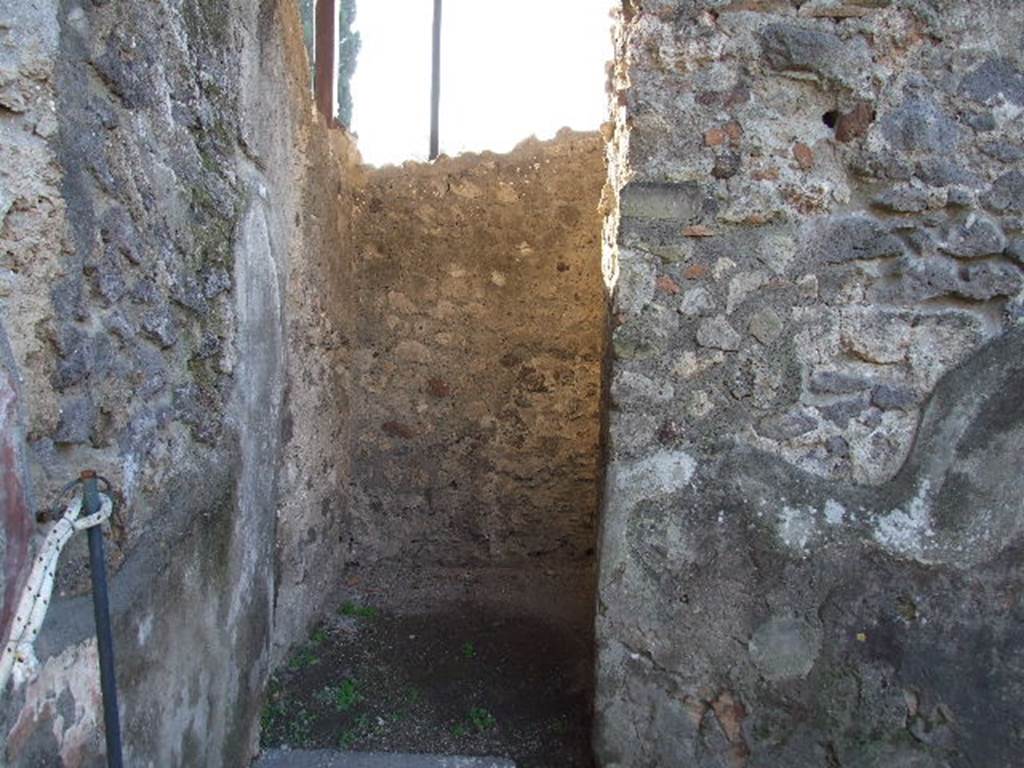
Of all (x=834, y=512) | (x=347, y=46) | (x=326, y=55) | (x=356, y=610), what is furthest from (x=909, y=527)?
(x=347, y=46)

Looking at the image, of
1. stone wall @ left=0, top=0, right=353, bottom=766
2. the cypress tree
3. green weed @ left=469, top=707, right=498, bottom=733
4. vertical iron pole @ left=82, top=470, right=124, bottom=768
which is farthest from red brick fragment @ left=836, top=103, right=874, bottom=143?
the cypress tree

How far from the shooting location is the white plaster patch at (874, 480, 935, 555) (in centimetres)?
202

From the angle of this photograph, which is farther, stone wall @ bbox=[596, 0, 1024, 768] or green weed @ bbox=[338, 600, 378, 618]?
green weed @ bbox=[338, 600, 378, 618]

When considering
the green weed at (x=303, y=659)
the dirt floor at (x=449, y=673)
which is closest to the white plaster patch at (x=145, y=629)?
the dirt floor at (x=449, y=673)

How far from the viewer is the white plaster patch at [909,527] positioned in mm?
2018

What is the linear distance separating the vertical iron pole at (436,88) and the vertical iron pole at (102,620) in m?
3.03

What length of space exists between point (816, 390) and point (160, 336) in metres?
1.51

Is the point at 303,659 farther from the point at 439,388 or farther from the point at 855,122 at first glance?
the point at 855,122

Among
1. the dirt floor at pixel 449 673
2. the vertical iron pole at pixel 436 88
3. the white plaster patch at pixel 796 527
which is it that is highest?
the vertical iron pole at pixel 436 88

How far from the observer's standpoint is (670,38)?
81.8 inches

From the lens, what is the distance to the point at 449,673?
298 cm

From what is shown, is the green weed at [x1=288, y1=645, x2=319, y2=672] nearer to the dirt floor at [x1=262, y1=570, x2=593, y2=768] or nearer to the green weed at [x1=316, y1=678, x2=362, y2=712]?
the dirt floor at [x1=262, y1=570, x2=593, y2=768]

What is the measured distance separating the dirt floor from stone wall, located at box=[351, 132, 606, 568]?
18cm

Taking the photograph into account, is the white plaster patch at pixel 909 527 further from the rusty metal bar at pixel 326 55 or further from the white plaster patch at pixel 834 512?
the rusty metal bar at pixel 326 55
